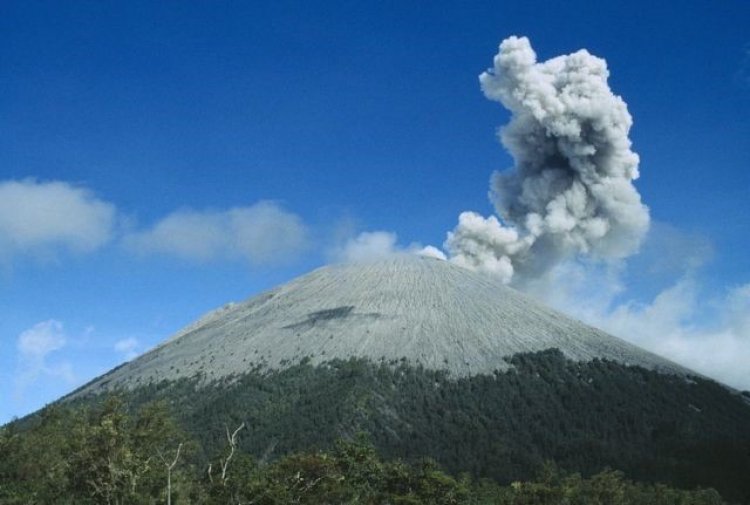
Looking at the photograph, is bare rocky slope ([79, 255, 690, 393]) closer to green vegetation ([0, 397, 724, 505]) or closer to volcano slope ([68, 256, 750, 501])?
volcano slope ([68, 256, 750, 501])

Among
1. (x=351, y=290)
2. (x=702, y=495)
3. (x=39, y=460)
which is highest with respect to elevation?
(x=351, y=290)

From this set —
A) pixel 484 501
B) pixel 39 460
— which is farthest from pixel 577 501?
pixel 39 460

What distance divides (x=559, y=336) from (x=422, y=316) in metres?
28.3

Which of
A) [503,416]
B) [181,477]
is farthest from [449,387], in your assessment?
[181,477]

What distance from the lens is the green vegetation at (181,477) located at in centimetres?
3838

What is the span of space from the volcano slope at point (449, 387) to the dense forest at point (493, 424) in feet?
1.14

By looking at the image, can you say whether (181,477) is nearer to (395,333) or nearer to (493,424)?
(493,424)

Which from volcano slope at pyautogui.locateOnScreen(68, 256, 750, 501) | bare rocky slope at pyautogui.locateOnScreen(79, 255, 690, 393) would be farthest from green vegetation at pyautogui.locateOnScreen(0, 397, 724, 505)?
bare rocky slope at pyautogui.locateOnScreen(79, 255, 690, 393)

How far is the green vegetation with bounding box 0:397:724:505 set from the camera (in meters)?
38.4

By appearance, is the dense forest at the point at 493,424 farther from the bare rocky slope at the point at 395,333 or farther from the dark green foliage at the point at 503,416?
the bare rocky slope at the point at 395,333

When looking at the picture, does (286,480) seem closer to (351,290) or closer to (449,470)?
(449,470)

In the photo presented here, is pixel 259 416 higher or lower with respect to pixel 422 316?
lower

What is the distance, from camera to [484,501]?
251 feet

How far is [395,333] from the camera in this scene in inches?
6137
